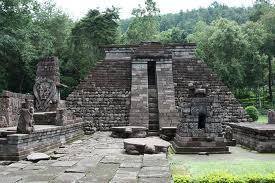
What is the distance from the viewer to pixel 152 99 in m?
16.9

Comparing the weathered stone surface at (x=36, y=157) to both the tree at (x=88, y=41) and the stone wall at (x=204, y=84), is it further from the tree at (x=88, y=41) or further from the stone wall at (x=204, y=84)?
the tree at (x=88, y=41)

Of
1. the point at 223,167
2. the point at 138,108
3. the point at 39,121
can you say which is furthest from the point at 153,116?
the point at 223,167

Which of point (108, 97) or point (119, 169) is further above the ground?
point (108, 97)

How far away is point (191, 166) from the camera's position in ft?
24.7

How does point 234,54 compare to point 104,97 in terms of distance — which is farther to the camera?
point 234,54

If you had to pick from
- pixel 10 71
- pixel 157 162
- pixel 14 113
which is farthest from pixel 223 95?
pixel 10 71

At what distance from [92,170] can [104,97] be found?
1097cm

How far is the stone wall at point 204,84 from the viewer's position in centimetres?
1580

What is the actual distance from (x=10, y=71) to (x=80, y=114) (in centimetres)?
1481

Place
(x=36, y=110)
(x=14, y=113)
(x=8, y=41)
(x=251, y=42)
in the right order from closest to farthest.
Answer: (x=14, y=113) → (x=36, y=110) → (x=8, y=41) → (x=251, y=42)

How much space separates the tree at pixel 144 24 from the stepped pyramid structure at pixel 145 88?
2059 cm

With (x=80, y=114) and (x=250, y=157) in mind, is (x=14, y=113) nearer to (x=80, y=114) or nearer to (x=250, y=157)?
(x=80, y=114)

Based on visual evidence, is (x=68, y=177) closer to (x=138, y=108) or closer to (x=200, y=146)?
(x=200, y=146)

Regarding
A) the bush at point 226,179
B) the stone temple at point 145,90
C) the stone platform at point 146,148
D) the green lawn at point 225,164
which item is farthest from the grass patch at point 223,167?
the stone temple at point 145,90
